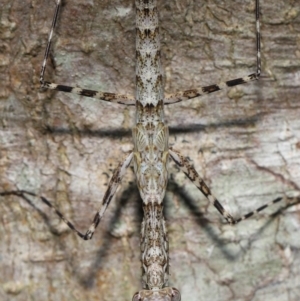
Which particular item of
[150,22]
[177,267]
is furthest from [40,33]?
[177,267]

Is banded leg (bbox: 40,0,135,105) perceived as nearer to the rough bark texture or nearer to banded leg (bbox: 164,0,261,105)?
the rough bark texture

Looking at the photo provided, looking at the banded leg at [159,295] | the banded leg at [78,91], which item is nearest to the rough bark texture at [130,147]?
the banded leg at [78,91]

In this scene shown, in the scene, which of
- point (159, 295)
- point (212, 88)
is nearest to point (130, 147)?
point (212, 88)

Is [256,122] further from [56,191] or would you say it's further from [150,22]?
[56,191]

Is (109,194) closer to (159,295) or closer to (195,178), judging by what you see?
(195,178)

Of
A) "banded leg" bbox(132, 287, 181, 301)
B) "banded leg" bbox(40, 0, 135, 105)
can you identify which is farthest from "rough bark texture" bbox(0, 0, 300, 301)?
"banded leg" bbox(132, 287, 181, 301)
